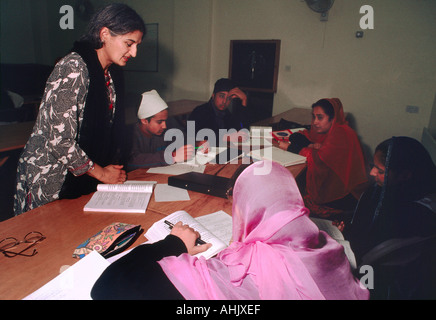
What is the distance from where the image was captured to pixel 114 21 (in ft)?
4.47

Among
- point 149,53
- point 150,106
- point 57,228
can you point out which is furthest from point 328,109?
point 149,53

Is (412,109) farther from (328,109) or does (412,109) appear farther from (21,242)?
(21,242)

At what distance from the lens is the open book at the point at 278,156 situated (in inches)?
82.4

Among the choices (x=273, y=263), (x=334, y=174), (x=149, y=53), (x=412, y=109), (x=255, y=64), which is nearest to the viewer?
(x=273, y=263)

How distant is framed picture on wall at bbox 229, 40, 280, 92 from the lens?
4.62 metres

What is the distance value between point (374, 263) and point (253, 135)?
1593mm

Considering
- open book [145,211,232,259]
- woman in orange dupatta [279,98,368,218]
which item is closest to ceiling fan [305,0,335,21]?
woman in orange dupatta [279,98,368,218]

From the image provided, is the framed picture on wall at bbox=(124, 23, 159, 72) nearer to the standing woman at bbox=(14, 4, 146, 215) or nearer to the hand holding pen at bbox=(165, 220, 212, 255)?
the standing woman at bbox=(14, 4, 146, 215)

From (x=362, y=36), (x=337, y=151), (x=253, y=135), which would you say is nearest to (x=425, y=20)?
(x=362, y=36)

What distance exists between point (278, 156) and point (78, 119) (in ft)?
4.55

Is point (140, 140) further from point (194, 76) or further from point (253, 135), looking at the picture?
point (194, 76)

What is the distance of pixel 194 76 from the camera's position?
5.23 meters

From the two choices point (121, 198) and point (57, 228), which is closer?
point (57, 228)

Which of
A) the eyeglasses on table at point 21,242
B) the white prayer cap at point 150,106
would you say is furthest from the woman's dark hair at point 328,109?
the eyeglasses on table at point 21,242
